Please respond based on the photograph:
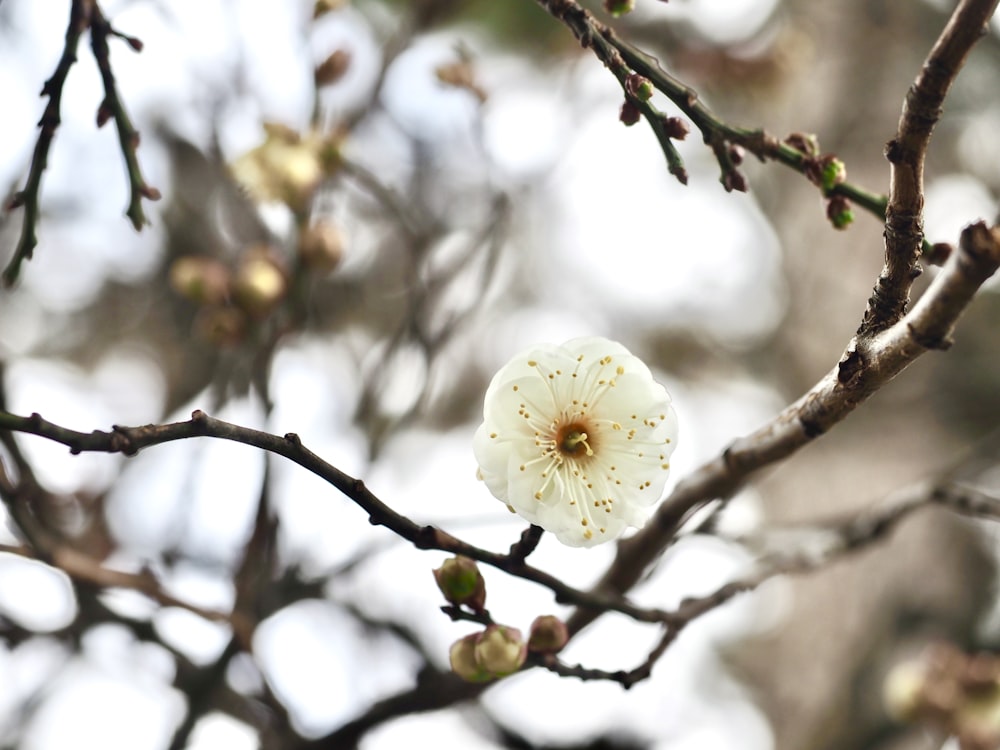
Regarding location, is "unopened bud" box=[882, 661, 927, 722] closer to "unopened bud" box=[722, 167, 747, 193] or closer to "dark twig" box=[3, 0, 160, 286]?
"unopened bud" box=[722, 167, 747, 193]

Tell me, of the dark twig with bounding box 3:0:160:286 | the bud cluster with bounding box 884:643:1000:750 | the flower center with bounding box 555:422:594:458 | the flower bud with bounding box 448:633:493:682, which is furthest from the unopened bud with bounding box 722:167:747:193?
the bud cluster with bounding box 884:643:1000:750

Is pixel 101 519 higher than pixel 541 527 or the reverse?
higher

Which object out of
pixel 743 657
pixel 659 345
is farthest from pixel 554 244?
pixel 743 657

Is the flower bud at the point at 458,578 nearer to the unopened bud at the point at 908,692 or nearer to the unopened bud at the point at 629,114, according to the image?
the unopened bud at the point at 629,114

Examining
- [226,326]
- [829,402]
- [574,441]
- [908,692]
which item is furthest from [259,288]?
[908,692]

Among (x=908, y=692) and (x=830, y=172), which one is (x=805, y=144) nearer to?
(x=830, y=172)

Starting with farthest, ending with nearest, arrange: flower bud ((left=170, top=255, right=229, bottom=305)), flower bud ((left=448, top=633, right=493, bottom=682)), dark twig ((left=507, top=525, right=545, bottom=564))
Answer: flower bud ((left=170, top=255, right=229, bottom=305)) → flower bud ((left=448, top=633, right=493, bottom=682)) → dark twig ((left=507, top=525, right=545, bottom=564))

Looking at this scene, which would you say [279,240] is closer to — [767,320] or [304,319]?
[304,319]
